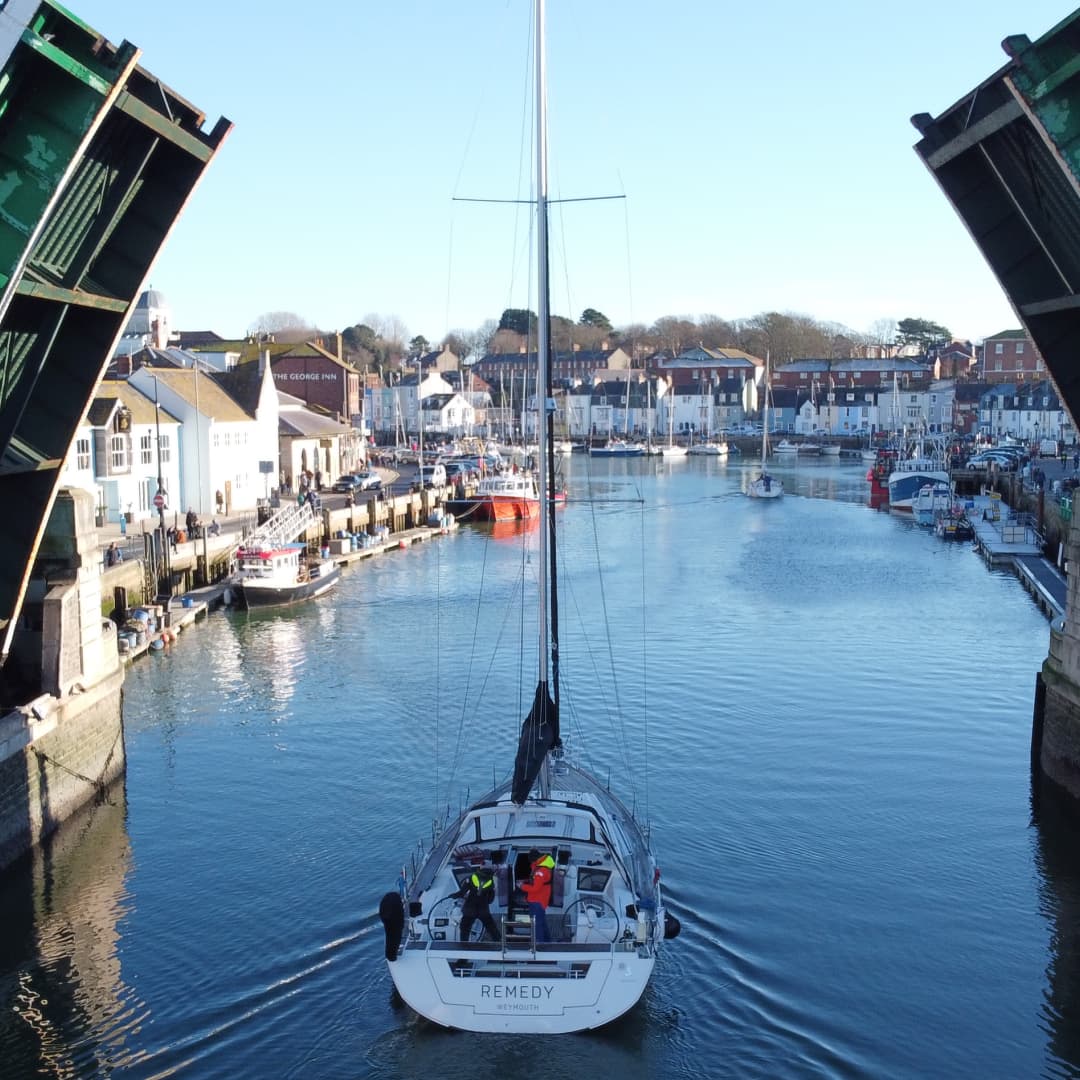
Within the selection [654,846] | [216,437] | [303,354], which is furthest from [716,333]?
[654,846]

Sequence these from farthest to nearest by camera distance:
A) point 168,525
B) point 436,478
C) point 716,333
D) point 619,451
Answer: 1. point 716,333
2. point 619,451
3. point 436,478
4. point 168,525

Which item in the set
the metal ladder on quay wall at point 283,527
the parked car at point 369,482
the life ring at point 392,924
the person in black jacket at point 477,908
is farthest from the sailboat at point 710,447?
the life ring at point 392,924

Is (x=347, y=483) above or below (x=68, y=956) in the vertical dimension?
above

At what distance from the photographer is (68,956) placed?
46.6 feet

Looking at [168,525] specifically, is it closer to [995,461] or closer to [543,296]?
[543,296]

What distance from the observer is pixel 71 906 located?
15.5m

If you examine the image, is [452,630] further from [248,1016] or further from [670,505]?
[670,505]

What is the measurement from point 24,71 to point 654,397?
126215 mm

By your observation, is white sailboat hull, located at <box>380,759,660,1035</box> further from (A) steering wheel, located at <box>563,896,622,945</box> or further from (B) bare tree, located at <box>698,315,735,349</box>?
(B) bare tree, located at <box>698,315,735,349</box>

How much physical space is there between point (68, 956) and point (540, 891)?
5.77 m

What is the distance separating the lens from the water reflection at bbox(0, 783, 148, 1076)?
40.1 ft

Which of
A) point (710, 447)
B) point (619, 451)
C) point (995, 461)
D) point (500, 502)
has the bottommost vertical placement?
point (500, 502)

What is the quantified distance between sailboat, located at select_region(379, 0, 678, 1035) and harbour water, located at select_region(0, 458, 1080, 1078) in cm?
70

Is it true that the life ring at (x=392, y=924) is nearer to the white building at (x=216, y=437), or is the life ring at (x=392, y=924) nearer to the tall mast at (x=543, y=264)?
the tall mast at (x=543, y=264)
